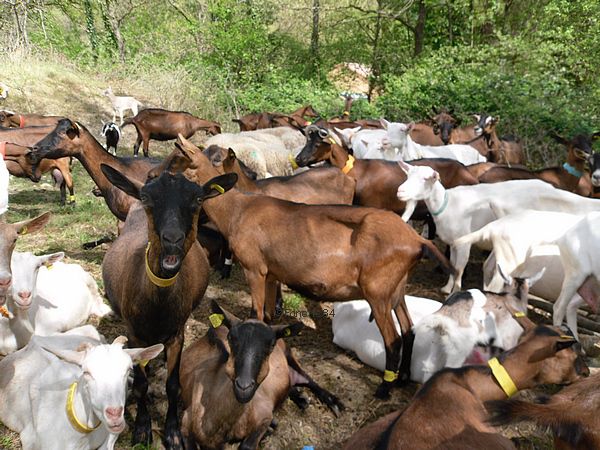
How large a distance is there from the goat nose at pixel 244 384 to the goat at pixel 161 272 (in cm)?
81

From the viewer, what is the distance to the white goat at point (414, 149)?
1021 cm

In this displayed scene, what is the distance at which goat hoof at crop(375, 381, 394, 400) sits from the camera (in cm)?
476

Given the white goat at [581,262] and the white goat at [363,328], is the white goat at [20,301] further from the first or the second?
the white goat at [581,262]

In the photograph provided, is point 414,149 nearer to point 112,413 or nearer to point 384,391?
point 384,391

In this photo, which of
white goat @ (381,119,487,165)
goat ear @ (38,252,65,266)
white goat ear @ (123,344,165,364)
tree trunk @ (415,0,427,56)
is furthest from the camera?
tree trunk @ (415,0,427,56)

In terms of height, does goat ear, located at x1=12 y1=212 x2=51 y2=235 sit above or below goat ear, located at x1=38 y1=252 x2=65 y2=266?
above

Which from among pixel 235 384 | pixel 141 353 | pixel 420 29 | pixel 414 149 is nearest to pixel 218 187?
pixel 141 353

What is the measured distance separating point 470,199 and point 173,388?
475 cm

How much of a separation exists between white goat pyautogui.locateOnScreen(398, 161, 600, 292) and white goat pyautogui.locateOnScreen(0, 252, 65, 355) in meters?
4.48

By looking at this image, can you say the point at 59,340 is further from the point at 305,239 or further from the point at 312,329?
the point at 312,329

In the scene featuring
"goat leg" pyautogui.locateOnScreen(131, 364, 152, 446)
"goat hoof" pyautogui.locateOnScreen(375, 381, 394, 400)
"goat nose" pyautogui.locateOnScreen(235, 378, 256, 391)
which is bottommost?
"goat hoof" pyautogui.locateOnScreen(375, 381, 394, 400)

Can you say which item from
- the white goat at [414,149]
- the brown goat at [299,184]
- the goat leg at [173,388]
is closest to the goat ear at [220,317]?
the goat leg at [173,388]

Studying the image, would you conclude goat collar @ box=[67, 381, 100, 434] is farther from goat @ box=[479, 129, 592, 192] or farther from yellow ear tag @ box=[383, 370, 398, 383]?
goat @ box=[479, 129, 592, 192]

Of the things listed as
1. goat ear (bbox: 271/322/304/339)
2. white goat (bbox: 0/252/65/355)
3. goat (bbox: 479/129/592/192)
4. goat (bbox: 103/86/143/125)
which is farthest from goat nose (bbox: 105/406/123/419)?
goat (bbox: 103/86/143/125)
